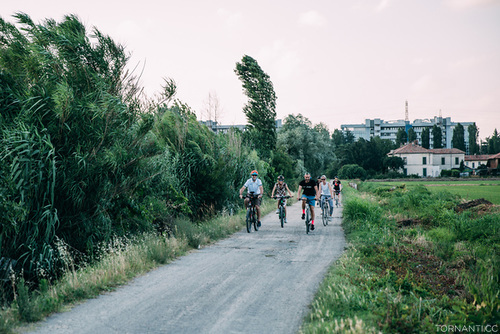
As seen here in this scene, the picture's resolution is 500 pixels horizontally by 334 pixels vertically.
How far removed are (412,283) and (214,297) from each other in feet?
9.89

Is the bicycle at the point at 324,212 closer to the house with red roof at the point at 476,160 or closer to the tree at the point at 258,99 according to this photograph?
the tree at the point at 258,99

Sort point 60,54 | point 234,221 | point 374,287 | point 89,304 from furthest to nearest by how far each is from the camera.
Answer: point 234,221, point 60,54, point 374,287, point 89,304

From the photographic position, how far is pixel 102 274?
6.96 metres

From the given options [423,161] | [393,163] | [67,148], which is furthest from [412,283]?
[423,161]

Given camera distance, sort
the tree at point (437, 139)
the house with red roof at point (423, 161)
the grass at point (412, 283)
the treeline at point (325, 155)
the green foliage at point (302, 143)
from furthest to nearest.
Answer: the tree at point (437, 139) → the house with red roof at point (423, 161) → the green foliage at point (302, 143) → the treeline at point (325, 155) → the grass at point (412, 283)

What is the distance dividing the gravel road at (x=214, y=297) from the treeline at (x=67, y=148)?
1990 millimetres

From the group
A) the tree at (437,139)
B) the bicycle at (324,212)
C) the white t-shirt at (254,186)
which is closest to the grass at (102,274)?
the white t-shirt at (254,186)

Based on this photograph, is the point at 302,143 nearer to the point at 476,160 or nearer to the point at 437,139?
the point at 476,160

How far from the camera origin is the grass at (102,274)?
5.18 metres

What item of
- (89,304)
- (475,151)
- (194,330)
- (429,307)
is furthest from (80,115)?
(475,151)

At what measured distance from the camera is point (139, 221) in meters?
10.9

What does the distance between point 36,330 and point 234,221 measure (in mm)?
10267

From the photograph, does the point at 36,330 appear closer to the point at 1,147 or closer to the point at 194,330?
the point at 194,330

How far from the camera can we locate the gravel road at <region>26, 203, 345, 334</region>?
4992 mm
